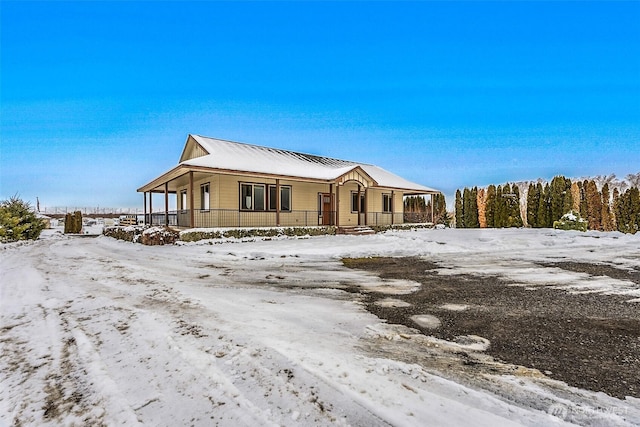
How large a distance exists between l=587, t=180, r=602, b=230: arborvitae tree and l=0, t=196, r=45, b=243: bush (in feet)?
118

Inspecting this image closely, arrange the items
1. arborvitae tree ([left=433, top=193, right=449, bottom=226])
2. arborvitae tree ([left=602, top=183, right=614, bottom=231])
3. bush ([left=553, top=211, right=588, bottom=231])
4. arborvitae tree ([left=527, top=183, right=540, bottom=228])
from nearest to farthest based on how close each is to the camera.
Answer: bush ([left=553, top=211, right=588, bottom=231])
arborvitae tree ([left=602, top=183, right=614, bottom=231])
arborvitae tree ([left=527, top=183, right=540, bottom=228])
arborvitae tree ([left=433, top=193, right=449, bottom=226])

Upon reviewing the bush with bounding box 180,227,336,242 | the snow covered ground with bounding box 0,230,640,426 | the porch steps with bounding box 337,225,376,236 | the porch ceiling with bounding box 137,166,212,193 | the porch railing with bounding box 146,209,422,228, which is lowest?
the snow covered ground with bounding box 0,230,640,426

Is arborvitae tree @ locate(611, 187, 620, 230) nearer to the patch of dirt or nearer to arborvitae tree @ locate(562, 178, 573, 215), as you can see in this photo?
arborvitae tree @ locate(562, 178, 573, 215)

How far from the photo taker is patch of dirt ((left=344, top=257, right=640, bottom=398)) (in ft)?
8.77

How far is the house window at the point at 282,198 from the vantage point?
61.3ft

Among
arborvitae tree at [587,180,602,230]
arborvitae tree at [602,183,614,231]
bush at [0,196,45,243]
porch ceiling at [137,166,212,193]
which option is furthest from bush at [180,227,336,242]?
arborvitae tree at [602,183,614,231]

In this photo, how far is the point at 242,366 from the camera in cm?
267

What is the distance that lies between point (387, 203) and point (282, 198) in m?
10.1

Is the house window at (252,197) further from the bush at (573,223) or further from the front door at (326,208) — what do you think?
the bush at (573,223)

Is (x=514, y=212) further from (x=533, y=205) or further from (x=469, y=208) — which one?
(x=469, y=208)

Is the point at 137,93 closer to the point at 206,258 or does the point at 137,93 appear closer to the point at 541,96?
the point at 206,258

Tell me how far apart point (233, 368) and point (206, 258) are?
820cm

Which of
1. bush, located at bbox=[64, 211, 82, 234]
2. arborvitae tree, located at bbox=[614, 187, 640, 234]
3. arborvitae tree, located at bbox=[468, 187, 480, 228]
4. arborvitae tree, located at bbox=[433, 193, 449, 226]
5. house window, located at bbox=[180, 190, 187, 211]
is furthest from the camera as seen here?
arborvitae tree, located at bbox=[433, 193, 449, 226]

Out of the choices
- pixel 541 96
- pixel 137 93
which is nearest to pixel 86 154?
pixel 137 93
